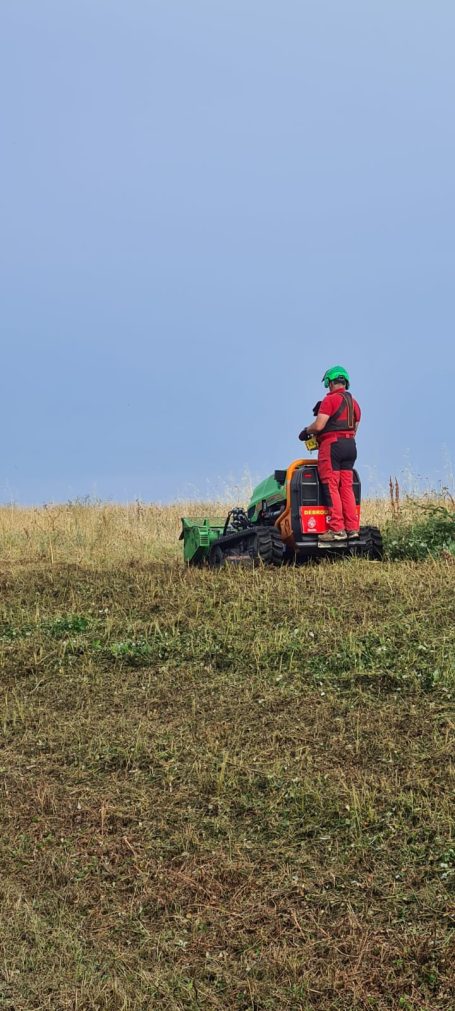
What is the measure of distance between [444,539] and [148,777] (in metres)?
6.66

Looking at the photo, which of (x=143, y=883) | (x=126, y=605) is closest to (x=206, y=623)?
(x=126, y=605)

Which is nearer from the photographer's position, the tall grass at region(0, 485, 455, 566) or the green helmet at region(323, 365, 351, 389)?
the green helmet at region(323, 365, 351, 389)

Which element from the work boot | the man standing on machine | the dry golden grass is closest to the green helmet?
the man standing on machine

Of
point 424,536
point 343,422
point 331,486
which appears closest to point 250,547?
point 331,486

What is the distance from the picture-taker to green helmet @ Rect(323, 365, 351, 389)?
35.5 feet

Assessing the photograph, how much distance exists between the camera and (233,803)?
590 centimetres

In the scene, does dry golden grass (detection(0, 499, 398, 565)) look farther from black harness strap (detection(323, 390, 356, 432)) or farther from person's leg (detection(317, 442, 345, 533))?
black harness strap (detection(323, 390, 356, 432))

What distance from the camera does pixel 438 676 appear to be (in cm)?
725

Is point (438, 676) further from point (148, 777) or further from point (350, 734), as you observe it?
point (148, 777)

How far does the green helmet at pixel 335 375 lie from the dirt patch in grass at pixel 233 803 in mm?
2547

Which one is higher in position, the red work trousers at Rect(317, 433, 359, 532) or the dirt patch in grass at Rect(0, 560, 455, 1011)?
the red work trousers at Rect(317, 433, 359, 532)

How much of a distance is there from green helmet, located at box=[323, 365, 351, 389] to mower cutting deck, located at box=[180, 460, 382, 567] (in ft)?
3.00

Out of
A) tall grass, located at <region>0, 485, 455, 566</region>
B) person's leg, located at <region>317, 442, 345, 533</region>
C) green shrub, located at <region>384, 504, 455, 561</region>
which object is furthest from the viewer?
tall grass, located at <region>0, 485, 455, 566</region>

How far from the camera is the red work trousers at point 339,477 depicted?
10.4m
